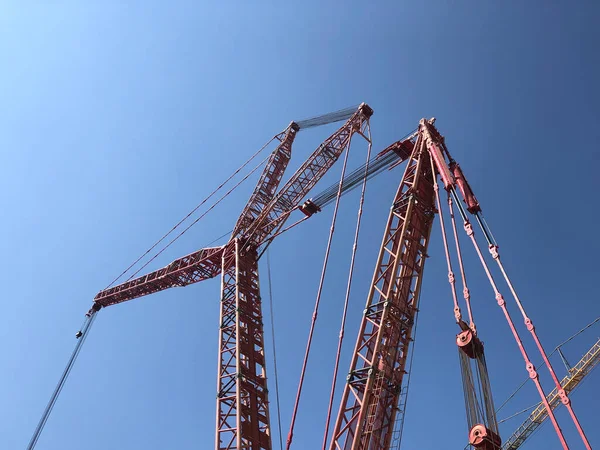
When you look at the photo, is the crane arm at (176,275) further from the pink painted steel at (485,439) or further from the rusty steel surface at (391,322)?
the pink painted steel at (485,439)

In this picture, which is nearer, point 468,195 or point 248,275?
point 468,195

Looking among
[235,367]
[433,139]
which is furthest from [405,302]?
[235,367]

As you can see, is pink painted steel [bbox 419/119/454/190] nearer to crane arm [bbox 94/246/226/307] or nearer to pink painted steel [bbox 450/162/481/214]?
pink painted steel [bbox 450/162/481/214]

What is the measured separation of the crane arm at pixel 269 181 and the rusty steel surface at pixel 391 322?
50.8ft

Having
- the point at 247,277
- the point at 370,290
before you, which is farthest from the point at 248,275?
the point at 370,290

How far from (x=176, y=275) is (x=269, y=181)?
9.26 metres

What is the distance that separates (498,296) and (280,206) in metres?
22.5

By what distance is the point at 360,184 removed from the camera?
31594 millimetres

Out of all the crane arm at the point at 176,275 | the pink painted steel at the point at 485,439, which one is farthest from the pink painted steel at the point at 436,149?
the crane arm at the point at 176,275

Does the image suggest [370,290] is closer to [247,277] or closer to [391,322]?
[391,322]

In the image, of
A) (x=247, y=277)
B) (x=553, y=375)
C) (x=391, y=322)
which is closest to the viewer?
(x=553, y=375)

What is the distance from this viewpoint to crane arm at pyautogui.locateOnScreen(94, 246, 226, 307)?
3525 centimetres

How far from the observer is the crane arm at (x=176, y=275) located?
116ft

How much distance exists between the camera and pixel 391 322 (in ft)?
61.8
